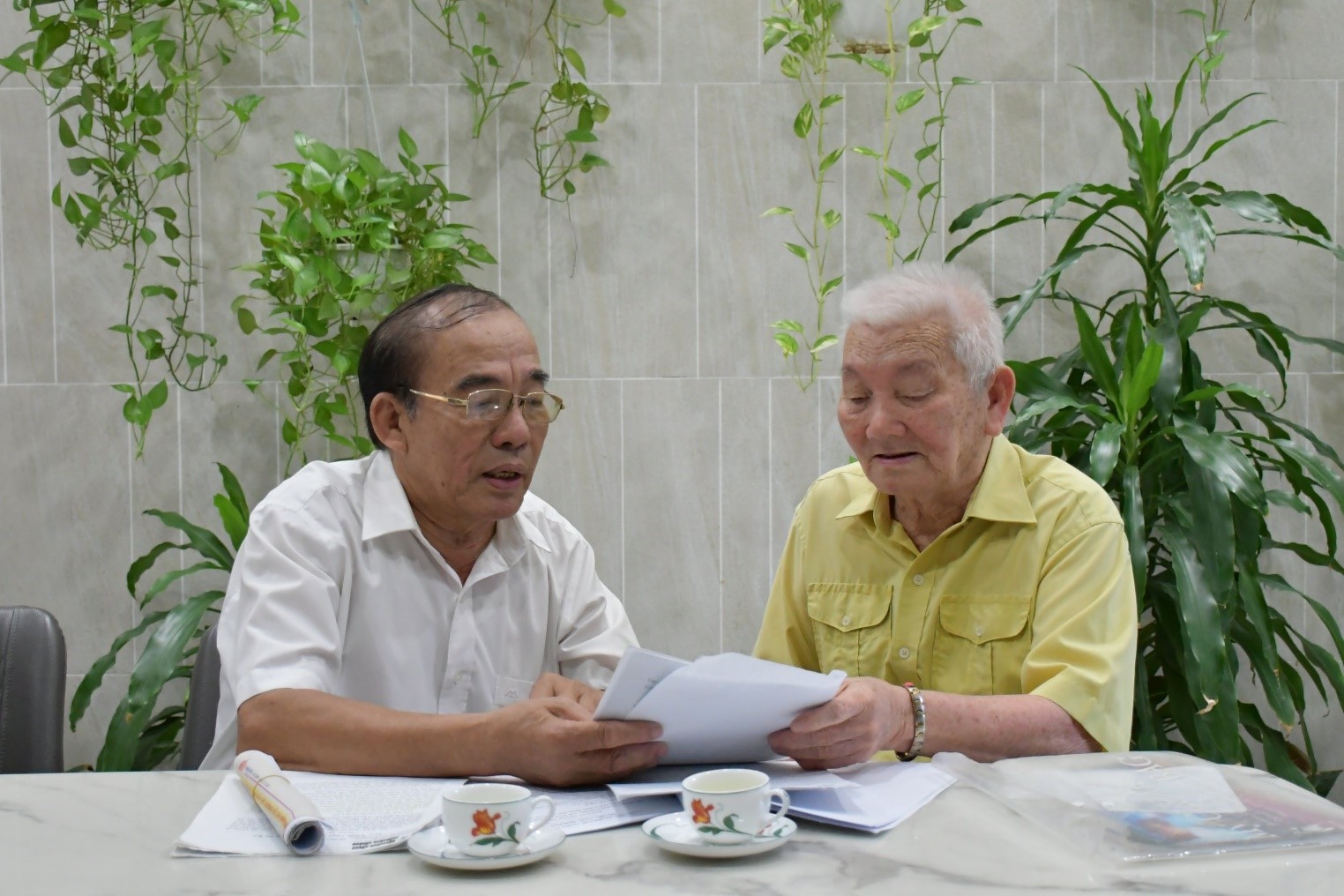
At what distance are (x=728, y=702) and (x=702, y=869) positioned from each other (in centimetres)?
22

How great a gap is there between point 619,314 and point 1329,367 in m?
1.77

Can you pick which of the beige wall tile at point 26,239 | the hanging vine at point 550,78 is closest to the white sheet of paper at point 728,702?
the hanging vine at point 550,78

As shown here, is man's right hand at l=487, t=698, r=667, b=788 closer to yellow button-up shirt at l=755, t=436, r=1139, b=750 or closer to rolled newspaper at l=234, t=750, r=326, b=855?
rolled newspaper at l=234, t=750, r=326, b=855

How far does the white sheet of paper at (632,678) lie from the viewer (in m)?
1.24

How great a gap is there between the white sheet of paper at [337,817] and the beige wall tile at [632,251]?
5.71ft

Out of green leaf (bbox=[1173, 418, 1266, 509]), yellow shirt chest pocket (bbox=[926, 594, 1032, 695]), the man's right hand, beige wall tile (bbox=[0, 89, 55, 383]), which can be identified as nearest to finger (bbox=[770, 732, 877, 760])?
the man's right hand

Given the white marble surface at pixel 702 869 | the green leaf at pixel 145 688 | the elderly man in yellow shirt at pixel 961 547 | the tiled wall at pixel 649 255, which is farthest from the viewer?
the tiled wall at pixel 649 255

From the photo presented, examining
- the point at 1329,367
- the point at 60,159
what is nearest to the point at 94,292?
the point at 60,159

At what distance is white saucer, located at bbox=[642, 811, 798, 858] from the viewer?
1115 millimetres

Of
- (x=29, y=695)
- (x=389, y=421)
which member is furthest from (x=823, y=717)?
(x=29, y=695)

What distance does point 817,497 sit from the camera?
6.65 feet

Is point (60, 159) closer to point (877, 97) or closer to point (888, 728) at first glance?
point (877, 97)

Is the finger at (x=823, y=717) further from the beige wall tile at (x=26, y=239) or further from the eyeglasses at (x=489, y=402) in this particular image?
the beige wall tile at (x=26, y=239)

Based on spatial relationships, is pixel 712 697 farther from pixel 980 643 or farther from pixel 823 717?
pixel 980 643
